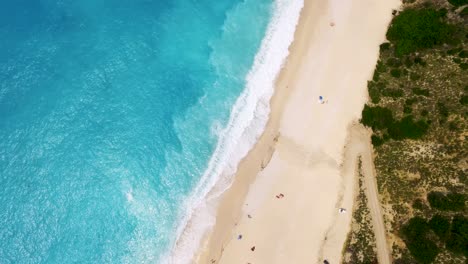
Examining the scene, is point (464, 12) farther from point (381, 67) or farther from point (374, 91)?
point (374, 91)

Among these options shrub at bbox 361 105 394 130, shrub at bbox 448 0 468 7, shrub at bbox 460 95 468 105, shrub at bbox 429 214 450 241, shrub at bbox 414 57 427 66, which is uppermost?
shrub at bbox 448 0 468 7

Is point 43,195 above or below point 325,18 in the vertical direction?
below

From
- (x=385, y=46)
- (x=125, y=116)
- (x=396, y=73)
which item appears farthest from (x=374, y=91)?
(x=125, y=116)

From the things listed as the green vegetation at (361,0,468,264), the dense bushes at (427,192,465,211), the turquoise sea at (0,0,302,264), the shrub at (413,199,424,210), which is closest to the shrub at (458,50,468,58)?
the green vegetation at (361,0,468,264)

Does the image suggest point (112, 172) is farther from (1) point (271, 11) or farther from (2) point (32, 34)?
(1) point (271, 11)

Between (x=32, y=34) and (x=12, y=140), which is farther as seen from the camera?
(x=32, y=34)

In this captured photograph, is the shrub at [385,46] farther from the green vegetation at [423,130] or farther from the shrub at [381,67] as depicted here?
the shrub at [381,67]

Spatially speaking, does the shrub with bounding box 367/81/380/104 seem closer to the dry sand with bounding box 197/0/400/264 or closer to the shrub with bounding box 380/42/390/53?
the dry sand with bounding box 197/0/400/264

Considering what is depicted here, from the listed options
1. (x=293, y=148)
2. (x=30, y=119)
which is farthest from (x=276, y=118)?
(x=30, y=119)
